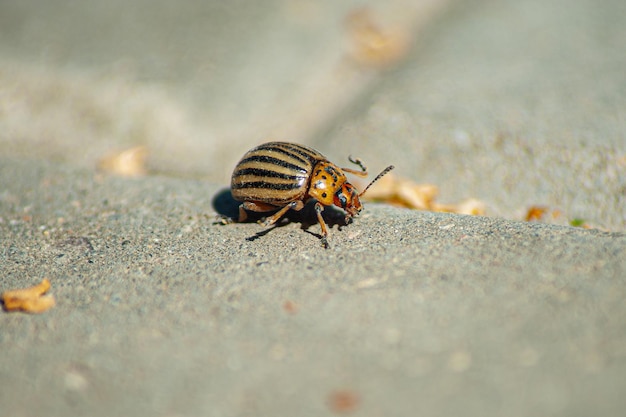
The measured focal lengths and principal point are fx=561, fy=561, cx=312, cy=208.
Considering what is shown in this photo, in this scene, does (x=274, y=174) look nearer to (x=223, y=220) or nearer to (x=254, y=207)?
(x=254, y=207)

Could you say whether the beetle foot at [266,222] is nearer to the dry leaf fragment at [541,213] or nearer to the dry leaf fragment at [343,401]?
the dry leaf fragment at [343,401]

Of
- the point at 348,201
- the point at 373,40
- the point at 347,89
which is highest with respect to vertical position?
the point at 373,40

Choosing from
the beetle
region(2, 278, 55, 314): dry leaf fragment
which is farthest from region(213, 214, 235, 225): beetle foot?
region(2, 278, 55, 314): dry leaf fragment

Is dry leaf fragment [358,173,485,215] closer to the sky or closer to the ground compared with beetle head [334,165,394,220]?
closer to the ground

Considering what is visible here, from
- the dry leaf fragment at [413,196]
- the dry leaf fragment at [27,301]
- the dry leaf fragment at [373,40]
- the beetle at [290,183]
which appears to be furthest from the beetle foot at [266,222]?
the dry leaf fragment at [373,40]

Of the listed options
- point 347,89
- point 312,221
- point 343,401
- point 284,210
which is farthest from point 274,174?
point 347,89

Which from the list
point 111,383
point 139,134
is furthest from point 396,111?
point 111,383

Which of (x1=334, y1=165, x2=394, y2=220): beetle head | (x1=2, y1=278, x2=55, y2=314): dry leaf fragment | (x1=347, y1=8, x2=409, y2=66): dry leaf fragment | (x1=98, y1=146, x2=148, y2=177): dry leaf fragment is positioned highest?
(x1=347, y1=8, x2=409, y2=66): dry leaf fragment

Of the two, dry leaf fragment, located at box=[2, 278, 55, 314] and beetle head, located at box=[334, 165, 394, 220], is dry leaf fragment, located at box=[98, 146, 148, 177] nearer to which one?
dry leaf fragment, located at box=[2, 278, 55, 314]
